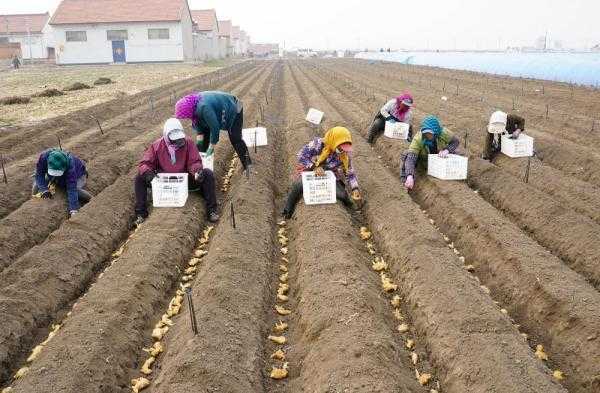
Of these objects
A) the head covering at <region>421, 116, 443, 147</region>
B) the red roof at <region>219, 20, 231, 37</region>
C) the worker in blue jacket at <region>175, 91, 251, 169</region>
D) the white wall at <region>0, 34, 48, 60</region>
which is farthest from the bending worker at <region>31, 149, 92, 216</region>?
the red roof at <region>219, 20, 231, 37</region>

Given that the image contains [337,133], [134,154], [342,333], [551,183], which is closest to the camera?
[342,333]

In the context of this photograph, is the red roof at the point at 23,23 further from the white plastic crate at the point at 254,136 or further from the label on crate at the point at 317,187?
the label on crate at the point at 317,187

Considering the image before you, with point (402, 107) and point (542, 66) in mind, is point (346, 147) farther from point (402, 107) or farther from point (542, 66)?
point (542, 66)

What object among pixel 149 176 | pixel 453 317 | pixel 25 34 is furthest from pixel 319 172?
pixel 25 34

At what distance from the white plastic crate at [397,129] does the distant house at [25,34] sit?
59552 mm

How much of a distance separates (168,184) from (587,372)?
550 centimetres

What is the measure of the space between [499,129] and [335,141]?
4.03 meters

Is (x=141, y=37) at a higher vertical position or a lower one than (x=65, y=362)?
higher

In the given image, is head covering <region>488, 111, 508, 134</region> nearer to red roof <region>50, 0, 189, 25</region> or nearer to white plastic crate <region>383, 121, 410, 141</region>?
white plastic crate <region>383, 121, 410, 141</region>

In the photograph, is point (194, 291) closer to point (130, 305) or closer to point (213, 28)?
point (130, 305)

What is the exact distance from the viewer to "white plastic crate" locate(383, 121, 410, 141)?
35.7 ft

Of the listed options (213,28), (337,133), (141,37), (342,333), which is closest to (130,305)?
(342,333)

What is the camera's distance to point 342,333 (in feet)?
14.1

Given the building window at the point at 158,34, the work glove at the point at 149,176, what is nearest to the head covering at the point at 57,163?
the work glove at the point at 149,176
